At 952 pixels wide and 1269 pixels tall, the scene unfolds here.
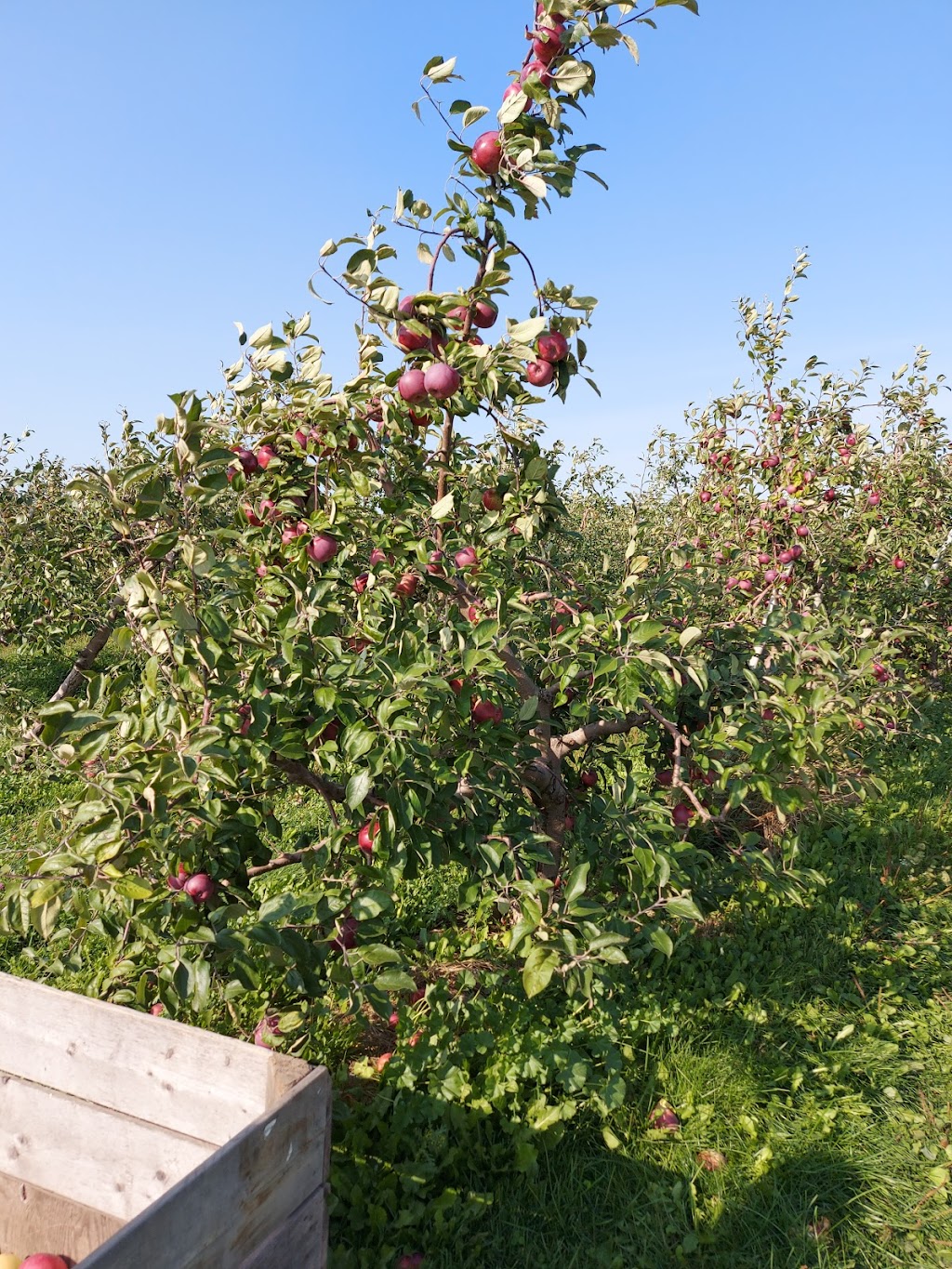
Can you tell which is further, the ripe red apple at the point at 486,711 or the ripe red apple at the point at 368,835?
the ripe red apple at the point at 486,711

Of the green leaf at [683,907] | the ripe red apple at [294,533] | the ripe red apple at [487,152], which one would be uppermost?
the ripe red apple at [487,152]

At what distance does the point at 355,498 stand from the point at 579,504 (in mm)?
8136

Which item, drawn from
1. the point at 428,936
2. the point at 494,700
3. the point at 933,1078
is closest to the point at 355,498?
the point at 494,700

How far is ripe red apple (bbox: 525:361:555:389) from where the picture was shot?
7.25 feet

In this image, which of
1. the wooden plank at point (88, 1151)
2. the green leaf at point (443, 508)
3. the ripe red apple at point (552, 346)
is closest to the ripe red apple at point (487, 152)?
the ripe red apple at point (552, 346)

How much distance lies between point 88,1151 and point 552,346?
7.50ft

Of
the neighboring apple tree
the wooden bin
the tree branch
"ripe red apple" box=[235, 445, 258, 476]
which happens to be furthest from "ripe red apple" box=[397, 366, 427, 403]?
the wooden bin

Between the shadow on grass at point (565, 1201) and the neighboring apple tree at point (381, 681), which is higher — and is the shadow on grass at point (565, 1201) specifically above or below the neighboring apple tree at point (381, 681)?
below

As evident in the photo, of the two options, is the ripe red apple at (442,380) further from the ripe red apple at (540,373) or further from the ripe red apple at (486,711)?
the ripe red apple at (486,711)

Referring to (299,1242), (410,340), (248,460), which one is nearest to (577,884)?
(299,1242)

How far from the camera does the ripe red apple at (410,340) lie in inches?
88.7

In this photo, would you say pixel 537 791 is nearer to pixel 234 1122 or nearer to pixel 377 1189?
pixel 377 1189

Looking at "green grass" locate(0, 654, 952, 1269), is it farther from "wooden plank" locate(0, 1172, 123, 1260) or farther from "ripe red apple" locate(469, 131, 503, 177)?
"ripe red apple" locate(469, 131, 503, 177)

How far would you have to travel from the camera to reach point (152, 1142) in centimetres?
179
